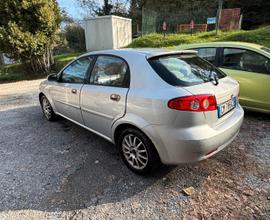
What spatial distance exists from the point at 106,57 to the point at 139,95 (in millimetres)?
992

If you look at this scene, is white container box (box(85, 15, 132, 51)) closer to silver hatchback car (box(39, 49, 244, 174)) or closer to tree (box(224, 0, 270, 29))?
silver hatchback car (box(39, 49, 244, 174))

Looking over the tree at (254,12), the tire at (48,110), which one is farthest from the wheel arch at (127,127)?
the tree at (254,12)

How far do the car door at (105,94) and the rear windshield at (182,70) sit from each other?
→ 1.41ft

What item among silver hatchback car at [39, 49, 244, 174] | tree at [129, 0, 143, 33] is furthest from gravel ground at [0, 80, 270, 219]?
tree at [129, 0, 143, 33]

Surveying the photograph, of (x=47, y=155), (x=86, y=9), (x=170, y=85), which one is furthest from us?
(x=86, y=9)

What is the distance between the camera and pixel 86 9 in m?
27.6

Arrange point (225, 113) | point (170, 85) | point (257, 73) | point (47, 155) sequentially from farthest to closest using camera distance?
point (257, 73)
point (47, 155)
point (225, 113)
point (170, 85)

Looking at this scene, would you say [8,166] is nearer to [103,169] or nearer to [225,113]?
[103,169]

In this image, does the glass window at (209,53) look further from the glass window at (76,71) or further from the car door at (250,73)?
the glass window at (76,71)

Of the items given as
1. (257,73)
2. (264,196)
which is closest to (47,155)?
(264,196)

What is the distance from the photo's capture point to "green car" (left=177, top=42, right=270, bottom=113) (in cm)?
424

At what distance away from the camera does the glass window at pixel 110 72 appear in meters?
2.91

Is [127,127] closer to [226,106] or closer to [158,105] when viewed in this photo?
[158,105]

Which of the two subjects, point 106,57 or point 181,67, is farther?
point 106,57
